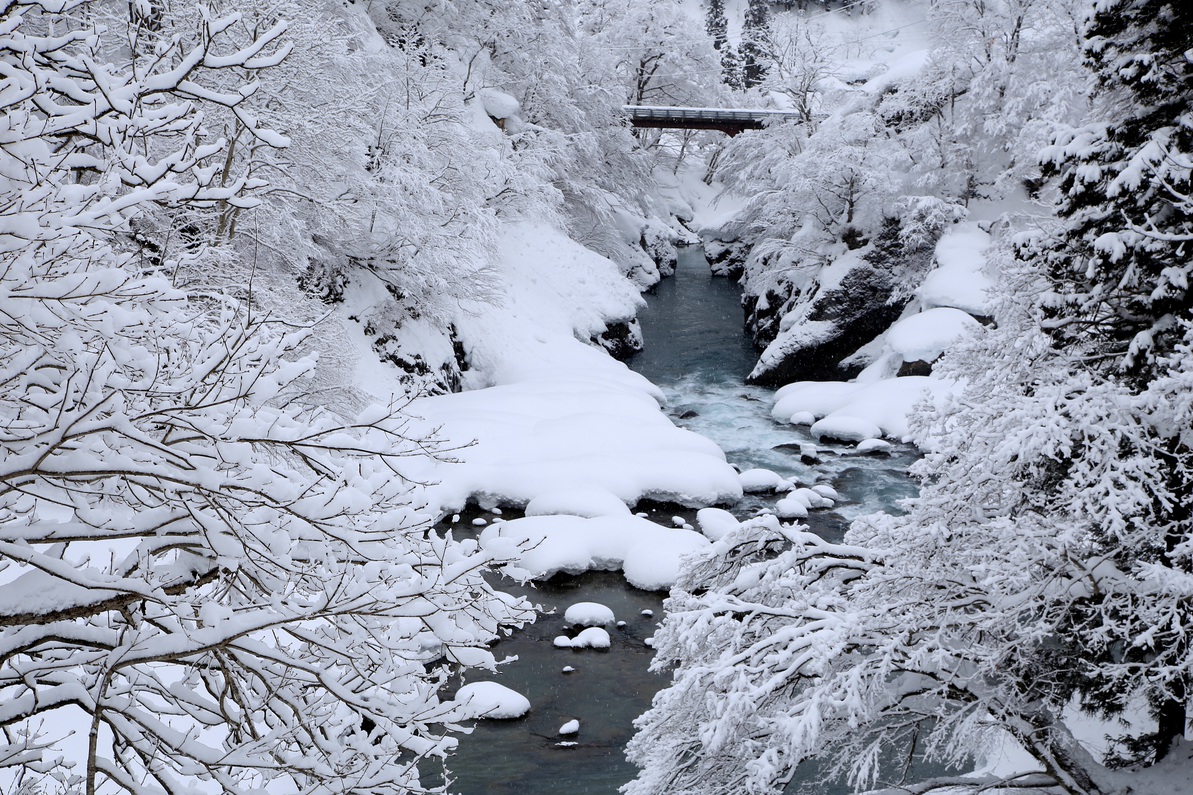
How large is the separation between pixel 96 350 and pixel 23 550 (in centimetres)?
78

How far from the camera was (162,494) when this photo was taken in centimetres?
354

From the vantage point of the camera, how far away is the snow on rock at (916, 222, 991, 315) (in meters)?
22.1

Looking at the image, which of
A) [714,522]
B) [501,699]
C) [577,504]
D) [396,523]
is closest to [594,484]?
[577,504]

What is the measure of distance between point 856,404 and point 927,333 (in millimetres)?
2735

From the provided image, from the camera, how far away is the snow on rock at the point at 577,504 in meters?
14.5

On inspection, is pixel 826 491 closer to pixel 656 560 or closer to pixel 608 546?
pixel 656 560

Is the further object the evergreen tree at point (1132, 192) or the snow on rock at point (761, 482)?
the snow on rock at point (761, 482)

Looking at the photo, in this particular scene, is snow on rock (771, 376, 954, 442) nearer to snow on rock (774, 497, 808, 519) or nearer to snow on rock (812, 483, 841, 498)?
snow on rock (812, 483, 841, 498)

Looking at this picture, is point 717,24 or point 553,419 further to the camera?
point 717,24

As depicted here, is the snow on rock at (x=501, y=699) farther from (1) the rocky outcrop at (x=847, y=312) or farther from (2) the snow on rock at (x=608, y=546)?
(1) the rocky outcrop at (x=847, y=312)

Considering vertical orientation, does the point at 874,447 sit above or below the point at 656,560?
below

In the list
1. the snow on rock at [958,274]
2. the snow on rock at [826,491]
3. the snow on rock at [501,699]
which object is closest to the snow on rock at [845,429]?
the snow on rock at [826,491]

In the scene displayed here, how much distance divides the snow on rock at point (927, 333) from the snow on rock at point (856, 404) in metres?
0.65

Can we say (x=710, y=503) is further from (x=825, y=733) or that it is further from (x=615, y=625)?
(x=825, y=733)
